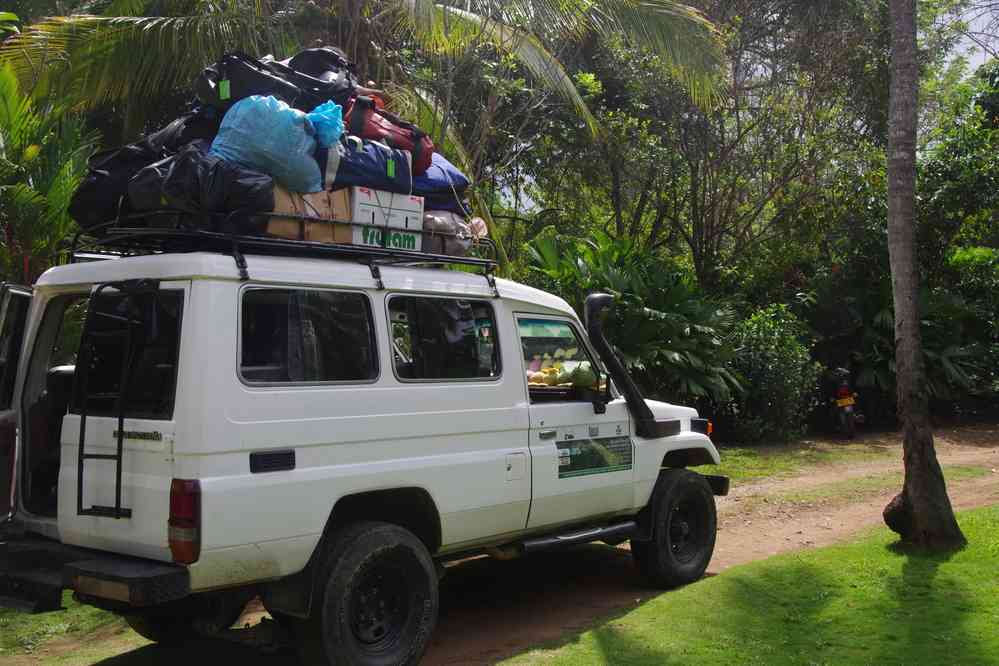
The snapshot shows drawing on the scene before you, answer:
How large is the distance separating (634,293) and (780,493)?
3.66m

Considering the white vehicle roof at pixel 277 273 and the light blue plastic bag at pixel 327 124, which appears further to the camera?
the light blue plastic bag at pixel 327 124

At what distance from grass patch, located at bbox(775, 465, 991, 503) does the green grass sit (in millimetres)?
2959

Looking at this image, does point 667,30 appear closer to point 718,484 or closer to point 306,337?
point 718,484

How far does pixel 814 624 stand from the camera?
20.8 ft

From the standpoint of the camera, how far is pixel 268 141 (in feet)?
17.4

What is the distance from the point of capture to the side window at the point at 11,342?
569 cm

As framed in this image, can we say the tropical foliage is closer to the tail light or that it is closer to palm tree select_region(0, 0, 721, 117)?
palm tree select_region(0, 0, 721, 117)

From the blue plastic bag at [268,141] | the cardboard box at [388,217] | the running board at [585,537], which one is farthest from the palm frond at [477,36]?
the running board at [585,537]

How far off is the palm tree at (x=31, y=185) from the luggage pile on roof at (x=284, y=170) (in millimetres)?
2984

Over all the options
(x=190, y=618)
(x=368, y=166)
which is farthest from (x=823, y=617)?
(x=368, y=166)

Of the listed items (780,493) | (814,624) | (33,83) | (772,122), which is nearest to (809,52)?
(772,122)

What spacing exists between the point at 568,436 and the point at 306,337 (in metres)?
2.06

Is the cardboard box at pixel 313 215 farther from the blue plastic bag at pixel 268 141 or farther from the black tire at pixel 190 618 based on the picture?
the black tire at pixel 190 618

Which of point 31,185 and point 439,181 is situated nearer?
point 439,181
